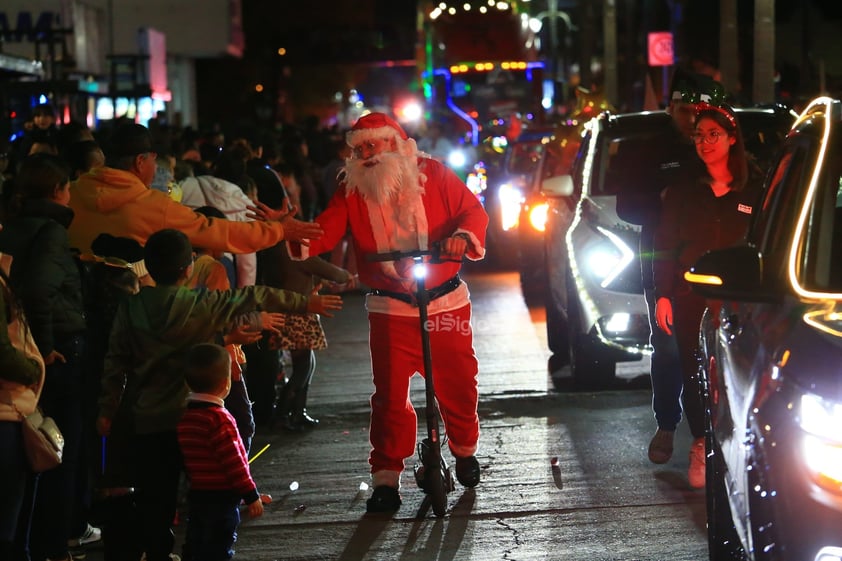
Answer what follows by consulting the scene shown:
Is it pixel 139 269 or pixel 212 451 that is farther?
pixel 139 269

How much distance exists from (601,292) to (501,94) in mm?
32857

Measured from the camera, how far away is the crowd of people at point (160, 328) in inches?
223

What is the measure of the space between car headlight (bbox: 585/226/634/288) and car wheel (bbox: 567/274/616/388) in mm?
372

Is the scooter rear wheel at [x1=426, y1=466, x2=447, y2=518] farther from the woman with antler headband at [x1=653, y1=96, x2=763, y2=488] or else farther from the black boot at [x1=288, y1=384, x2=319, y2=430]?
the black boot at [x1=288, y1=384, x2=319, y2=430]

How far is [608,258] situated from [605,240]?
0.42 feet

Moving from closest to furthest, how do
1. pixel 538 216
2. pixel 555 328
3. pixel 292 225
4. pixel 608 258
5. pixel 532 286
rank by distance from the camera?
pixel 292 225 → pixel 608 258 → pixel 555 328 → pixel 538 216 → pixel 532 286

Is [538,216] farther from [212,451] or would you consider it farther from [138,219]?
[212,451]

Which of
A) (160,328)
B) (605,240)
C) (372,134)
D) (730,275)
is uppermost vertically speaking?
(372,134)

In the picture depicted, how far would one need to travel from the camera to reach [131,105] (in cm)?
2695

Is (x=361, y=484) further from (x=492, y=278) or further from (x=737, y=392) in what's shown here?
(x=492, y=278)

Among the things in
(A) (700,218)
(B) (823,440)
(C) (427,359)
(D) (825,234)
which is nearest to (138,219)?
(C) (427,359)

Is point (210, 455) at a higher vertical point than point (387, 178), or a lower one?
lower

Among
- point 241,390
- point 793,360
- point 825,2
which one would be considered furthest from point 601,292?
point 825,2

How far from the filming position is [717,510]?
221 inches
